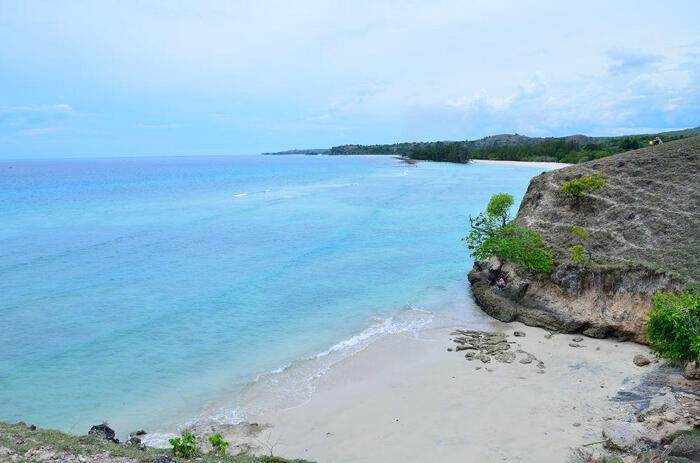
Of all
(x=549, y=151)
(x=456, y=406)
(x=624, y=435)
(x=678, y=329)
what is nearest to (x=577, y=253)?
(x=678, y=329)

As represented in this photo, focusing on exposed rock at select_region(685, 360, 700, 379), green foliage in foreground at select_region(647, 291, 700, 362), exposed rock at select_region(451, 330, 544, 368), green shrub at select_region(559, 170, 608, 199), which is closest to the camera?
green foliage in foreground at select_region(647, 291, 700, 362)

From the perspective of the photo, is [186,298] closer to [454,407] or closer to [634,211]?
[454,407]

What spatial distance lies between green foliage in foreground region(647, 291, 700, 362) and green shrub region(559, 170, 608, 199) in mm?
11544

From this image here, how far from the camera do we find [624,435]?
36.9ft

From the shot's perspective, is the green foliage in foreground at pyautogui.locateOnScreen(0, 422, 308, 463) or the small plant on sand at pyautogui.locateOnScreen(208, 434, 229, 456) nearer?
the green foliage in foreground at pyautogui.locateOnScreen(0, 422, 308, 463)

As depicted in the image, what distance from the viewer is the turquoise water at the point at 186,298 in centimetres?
1662

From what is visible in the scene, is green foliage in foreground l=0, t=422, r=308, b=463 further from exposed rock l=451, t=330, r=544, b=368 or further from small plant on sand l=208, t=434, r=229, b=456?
exposed rock l=451, t=330, r=544, b=368

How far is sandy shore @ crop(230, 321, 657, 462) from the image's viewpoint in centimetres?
1209

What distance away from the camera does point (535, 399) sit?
14.2 metres

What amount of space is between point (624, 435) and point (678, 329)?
12.3ft

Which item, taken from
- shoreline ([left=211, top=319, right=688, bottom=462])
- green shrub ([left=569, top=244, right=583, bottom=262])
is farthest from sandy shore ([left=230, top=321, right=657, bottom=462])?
green shrub ([left=569, top=244, right=583, bottom=262])

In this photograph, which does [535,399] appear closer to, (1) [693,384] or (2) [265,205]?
(1) [693,384]

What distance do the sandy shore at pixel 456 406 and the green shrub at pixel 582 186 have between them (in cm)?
919

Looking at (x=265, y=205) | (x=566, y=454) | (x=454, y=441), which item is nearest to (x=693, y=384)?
(x=566, y=454)
